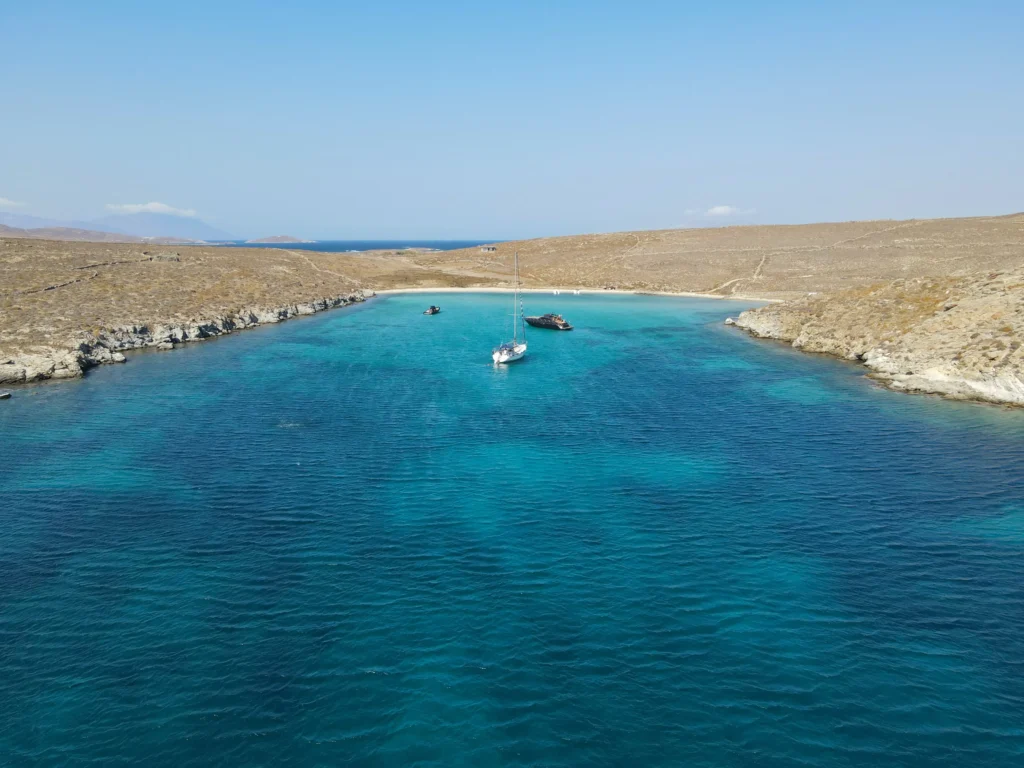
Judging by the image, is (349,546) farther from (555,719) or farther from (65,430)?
(65,430)

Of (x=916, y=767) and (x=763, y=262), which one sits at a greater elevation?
(x=763, y=262)

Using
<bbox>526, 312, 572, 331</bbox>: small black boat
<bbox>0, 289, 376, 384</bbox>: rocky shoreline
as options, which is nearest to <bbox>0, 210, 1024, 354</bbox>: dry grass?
<bbox>0, 289, 376, 384</bbox>: rocky shoreline

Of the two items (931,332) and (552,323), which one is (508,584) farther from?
(552,323)

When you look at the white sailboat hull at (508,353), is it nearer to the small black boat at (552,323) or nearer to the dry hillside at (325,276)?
the small black boat at (552,323)

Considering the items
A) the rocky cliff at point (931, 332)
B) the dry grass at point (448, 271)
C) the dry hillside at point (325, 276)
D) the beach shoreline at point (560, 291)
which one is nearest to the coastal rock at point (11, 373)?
the dry hillside at point (325, 276)

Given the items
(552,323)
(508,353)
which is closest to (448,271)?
(552,323)

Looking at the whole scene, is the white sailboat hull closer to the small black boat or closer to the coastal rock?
the small black boat

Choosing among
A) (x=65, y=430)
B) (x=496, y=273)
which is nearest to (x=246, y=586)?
(x=65, y=430)
